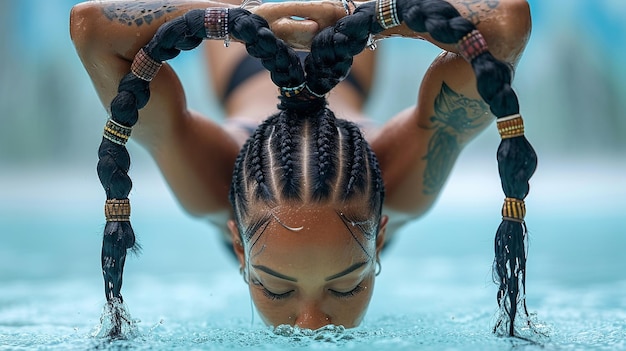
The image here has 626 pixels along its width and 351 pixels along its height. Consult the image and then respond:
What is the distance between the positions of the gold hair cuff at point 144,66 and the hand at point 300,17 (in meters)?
0.24

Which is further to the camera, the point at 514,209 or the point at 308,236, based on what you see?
the point at 308,236

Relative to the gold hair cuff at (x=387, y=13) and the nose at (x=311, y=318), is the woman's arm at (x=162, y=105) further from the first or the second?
the nose at (x=311, y=318)

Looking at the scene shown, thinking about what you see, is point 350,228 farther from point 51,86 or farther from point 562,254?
point 51,86

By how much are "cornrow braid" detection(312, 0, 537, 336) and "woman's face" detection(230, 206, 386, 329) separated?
312 mm

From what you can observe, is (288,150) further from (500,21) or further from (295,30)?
(500,21)

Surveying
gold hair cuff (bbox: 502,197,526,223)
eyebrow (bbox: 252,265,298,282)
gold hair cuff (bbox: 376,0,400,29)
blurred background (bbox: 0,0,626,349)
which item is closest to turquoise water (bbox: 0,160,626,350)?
blurred background (bbox: 0,0,626,349)

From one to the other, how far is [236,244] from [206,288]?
138 cm

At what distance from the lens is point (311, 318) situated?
1528mm

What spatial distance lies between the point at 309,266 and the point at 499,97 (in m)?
0.50

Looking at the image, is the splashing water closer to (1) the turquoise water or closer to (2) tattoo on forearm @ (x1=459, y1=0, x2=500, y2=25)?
(1) the turquoise water

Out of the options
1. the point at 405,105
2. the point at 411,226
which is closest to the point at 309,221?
the point at 411,226

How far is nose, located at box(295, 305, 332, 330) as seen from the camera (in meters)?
1.53

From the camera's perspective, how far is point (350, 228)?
1557 millimetres

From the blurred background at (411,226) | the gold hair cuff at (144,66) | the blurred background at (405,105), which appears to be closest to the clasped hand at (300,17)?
the gold hair cuff at (144,66)
